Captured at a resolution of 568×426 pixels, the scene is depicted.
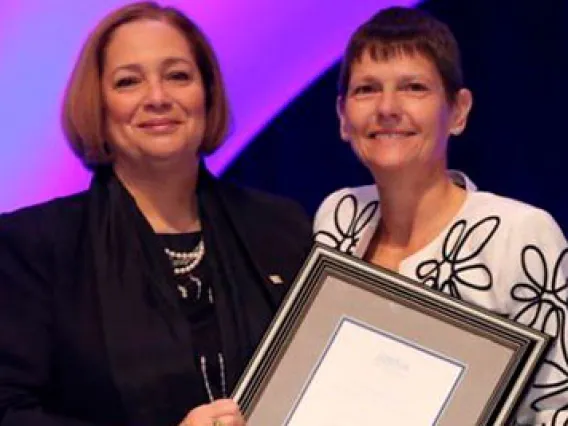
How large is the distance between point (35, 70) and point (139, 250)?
2.47 ft

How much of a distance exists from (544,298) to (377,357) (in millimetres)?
243

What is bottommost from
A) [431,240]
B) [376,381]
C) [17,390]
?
[17,390]

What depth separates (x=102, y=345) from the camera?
5.16ft

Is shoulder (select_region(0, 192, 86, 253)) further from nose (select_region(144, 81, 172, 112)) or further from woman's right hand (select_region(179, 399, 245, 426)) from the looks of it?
woman's right hand (select_region(179, 399, 245, 426))

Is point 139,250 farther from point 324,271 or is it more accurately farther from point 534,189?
point 534,189

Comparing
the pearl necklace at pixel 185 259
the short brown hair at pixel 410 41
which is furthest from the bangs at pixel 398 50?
the pearl necklace at pixel 185 259

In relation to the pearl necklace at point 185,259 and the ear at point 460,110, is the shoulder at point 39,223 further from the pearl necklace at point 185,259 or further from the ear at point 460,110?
the ear at point 460,110

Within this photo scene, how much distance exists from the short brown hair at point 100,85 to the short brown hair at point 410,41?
23 cm

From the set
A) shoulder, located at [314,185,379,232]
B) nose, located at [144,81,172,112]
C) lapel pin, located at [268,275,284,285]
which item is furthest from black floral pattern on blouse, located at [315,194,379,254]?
nose, located at [144,81,172,112]

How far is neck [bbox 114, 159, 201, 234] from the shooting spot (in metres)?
1.76

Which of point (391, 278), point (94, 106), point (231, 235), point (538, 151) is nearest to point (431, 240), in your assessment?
point (391, 278)

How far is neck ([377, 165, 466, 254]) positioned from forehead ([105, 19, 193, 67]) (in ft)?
1.22

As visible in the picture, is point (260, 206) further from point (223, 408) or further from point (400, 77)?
point (223, 408)

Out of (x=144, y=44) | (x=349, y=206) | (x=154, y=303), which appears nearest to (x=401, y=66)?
(x=349, y=206)
